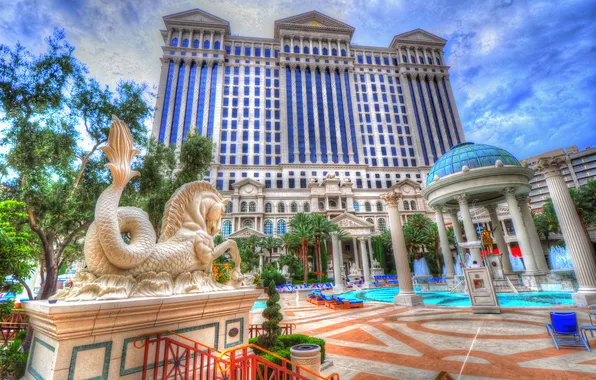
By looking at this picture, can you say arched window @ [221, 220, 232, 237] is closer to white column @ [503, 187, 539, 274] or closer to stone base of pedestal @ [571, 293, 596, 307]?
white column @ [503, 187, 539, 274]

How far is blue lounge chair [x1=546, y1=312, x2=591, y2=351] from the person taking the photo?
629 centimetres

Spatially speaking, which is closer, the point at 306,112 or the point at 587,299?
the point at 587,299

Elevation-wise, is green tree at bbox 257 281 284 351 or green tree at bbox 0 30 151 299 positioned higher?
green tree at bbox 0 30 151 299

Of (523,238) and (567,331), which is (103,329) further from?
(523,238)

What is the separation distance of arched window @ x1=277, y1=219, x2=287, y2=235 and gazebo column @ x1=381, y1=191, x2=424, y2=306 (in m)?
38.3

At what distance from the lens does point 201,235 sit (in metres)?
4.51

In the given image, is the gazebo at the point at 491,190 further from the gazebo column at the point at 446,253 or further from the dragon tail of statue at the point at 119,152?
the dragon tail of statue at the point at 119,152

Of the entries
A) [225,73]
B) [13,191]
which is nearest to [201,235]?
[13,191]

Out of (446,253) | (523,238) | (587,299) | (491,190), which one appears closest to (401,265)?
(587,299)

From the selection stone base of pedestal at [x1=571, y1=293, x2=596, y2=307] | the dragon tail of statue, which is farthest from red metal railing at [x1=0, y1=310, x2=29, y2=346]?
stone base of pedestal at [x1=571, y1=293, x2=596, y2=307]

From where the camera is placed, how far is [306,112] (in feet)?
223

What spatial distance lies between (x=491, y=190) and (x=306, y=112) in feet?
175

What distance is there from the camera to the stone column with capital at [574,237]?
38.7ft

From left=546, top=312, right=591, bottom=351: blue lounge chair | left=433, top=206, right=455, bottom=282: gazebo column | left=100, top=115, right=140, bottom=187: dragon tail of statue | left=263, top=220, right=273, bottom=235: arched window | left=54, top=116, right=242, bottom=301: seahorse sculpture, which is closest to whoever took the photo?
left=54, top=116, right=242, bottom=301: seahorse sculpture
